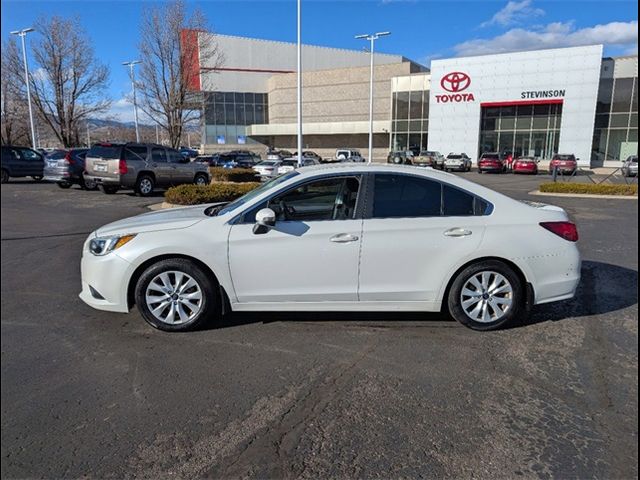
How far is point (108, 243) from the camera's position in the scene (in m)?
4.21

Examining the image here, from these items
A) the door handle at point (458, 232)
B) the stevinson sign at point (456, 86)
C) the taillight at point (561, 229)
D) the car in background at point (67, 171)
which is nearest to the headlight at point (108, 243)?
the door handle at point (458, 232)

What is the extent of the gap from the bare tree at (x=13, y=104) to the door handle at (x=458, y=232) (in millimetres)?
27480

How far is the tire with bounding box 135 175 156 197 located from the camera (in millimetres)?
16094

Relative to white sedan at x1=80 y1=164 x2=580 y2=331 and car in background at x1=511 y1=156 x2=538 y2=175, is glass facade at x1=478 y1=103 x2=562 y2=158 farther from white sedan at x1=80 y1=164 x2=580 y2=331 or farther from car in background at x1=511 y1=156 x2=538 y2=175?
white sedan at x1=80 y1=164 x2=580 y2=331

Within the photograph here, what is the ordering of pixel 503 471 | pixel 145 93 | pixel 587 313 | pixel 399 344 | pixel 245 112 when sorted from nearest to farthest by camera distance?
pixel 503 471 < pixel 399 344 < pixel 587 313 < pixel 145 93 < pixel 245 112

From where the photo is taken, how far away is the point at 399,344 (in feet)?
13.2

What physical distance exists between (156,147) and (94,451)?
50.3 ft

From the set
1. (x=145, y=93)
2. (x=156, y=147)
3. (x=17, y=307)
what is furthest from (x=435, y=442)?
(x=145, y=93)

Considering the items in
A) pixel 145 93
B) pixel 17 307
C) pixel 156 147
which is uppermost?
pixel 145 93

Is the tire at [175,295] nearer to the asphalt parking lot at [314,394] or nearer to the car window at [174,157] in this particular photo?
the asphalt parking lot at [314,394]

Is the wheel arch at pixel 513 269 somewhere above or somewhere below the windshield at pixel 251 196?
below

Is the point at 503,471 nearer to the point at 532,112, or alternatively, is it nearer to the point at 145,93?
the point at 145,93

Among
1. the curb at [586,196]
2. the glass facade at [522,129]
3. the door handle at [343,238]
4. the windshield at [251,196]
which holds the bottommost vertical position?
the curb at [586,196]

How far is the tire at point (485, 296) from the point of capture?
4.27m
